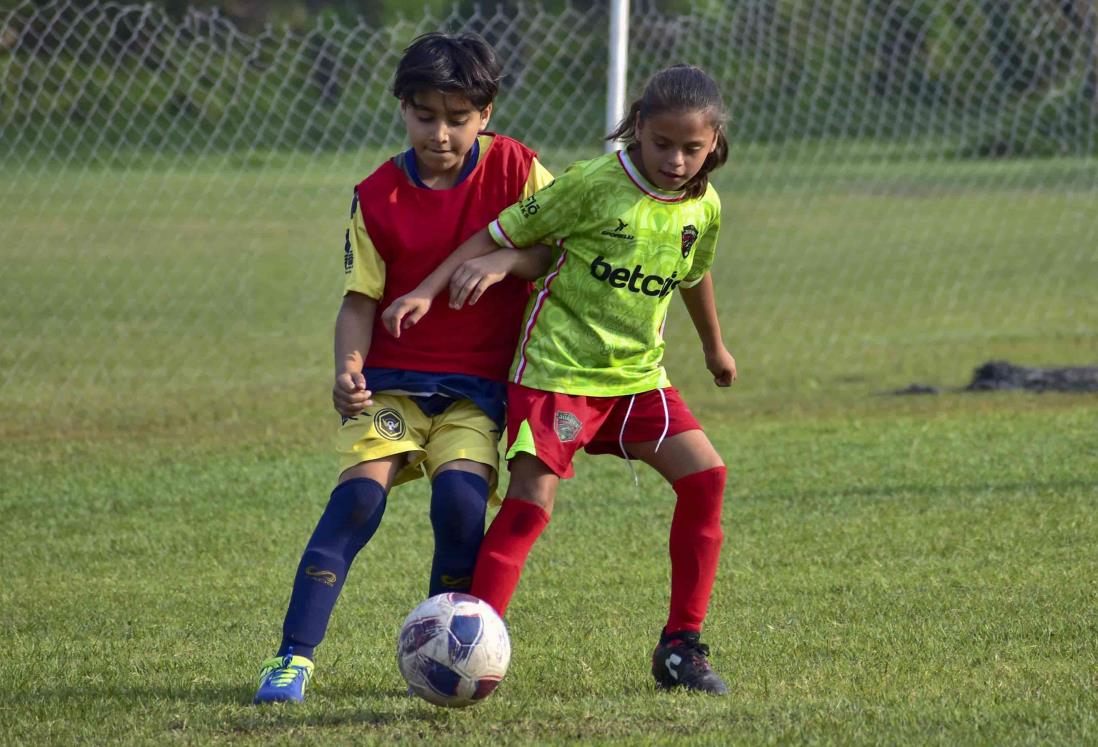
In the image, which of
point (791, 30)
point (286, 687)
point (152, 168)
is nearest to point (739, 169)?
point (791, 30)

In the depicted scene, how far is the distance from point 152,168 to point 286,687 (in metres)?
8.56

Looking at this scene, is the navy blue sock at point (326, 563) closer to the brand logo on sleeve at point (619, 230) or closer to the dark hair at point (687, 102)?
the brand logo on sleeve at point (619, 230)

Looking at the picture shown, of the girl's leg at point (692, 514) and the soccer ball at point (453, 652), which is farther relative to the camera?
the girl's leg at point (692, 514)

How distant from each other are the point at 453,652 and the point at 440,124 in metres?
1.22

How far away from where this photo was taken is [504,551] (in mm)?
3682

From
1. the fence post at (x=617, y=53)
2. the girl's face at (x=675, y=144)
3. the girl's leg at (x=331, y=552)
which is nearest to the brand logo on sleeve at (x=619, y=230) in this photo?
the girl's face at (x=675, y=144)

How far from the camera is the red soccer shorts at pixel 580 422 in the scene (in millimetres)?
3674

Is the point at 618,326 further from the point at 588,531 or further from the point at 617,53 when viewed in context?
the point at 617,53

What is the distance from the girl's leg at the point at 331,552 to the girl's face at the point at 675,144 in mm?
951

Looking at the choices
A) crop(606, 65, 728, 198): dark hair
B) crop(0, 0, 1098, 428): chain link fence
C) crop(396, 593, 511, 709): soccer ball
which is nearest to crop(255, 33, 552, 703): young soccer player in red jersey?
crop(396, 593, 511, 709): soccer ball

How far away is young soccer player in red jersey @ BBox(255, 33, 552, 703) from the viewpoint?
12.0 feet

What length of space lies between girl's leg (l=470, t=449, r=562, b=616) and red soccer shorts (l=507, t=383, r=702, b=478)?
0.05 meters

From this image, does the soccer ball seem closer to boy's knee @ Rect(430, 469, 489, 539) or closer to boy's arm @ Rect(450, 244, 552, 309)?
boy's knee @ Rect(430, 469, 489, 539)

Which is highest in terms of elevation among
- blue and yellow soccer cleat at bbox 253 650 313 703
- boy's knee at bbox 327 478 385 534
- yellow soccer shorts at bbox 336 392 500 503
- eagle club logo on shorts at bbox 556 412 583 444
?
eagle club logo on shorts at bbox 556 412 583 444
